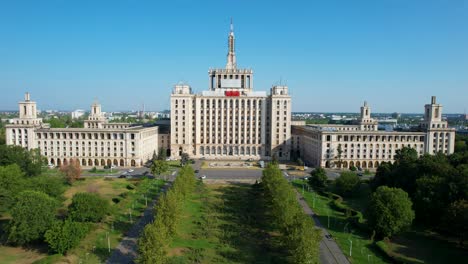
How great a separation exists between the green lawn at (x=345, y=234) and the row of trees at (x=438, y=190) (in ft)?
37.0

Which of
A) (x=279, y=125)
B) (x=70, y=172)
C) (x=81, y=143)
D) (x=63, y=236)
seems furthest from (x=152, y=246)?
(x=279, y=125)

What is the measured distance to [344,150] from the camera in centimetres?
11644

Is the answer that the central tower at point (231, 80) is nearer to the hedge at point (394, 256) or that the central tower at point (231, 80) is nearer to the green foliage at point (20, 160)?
the green foliage at point (20, 160)

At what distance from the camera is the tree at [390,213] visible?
52.7 m

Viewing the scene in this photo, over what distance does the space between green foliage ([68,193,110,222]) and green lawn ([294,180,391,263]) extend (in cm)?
3848

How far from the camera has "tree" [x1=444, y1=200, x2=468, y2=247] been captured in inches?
1867

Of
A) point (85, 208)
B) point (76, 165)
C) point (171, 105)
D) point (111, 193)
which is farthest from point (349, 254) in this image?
point (171, 105)

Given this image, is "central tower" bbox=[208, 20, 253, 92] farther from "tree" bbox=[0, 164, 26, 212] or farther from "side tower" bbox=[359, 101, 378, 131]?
"tree" bbox=[0, 164, 26, 212]

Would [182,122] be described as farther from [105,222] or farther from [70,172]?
→ [105,222]

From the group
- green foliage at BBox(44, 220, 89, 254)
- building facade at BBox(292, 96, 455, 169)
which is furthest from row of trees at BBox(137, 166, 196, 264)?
building facade at BBox(292, 96, 455, 169)

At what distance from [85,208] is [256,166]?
72.2 m

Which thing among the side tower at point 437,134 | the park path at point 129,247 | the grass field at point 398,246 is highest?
the side tower at point 437,134

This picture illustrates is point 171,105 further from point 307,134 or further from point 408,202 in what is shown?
point 408,202

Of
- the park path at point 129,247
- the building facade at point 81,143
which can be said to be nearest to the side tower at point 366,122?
the building facade at point 81,143
